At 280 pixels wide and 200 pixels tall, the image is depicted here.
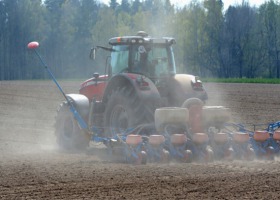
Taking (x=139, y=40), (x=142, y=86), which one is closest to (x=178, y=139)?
(x=142, y=86)

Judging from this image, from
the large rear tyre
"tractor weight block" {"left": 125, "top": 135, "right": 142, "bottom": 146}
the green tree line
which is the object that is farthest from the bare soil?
the green tree line

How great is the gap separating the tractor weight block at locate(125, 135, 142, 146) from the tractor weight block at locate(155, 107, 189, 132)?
0.57 metres

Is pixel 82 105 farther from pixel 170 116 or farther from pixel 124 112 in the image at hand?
pixel 170 116

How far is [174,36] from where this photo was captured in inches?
2473

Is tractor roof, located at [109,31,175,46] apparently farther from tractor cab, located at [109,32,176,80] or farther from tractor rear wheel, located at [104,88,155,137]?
tractor rear wheel, located at [104,88,155,137]

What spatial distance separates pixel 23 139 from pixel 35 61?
6699 cm

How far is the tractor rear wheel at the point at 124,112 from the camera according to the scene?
10.7 metres

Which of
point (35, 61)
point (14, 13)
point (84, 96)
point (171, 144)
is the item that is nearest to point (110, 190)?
point (171, 144)

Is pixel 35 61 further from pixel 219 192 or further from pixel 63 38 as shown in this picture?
pixel 219 192

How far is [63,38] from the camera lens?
82375mm

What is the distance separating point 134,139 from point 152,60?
228cm

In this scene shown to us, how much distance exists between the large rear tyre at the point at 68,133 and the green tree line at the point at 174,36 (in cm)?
4433

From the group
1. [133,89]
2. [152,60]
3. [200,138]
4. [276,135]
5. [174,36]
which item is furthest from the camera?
[174,36]

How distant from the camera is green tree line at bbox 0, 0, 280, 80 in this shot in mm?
66875
